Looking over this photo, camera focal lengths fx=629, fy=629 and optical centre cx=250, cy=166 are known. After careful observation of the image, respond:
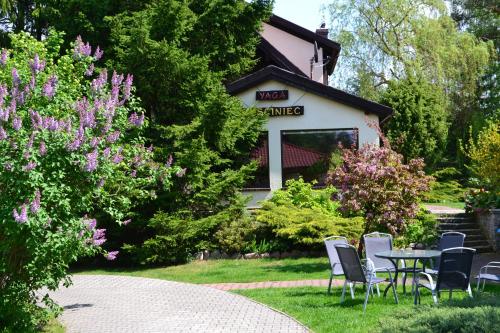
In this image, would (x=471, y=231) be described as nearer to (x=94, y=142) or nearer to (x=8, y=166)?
(x=94, y=142)

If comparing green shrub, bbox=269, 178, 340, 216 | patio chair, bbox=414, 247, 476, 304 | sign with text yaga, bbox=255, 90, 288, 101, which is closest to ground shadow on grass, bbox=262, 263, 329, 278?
green shrub, bbox=269, 178, 340, 216

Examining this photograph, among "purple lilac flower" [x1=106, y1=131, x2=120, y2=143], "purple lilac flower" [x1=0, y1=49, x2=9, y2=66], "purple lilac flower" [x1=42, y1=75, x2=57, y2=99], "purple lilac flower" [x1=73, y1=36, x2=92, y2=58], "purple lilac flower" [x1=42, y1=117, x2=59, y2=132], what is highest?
"purple lilac flower" [x1=73, y1=36, x2=92, y2=58]

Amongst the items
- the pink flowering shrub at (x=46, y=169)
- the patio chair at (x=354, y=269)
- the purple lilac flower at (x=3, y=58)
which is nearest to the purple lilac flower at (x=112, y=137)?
the pink flowering shrub at (x=46, y=169)

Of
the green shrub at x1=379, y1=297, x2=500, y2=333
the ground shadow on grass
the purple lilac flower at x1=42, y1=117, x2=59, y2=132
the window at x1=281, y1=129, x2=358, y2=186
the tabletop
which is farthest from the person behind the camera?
the window at x1=281, y1=129, x2=358, y2=186

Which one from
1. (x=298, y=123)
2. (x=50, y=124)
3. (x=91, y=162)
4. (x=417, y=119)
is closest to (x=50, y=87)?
(x=50, y=124)

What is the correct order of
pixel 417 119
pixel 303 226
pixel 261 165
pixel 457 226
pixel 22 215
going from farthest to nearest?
1. pixel 417 119
2. pixel 261 165
3. pixel 457 226
4. pixel 303 226
5. pixel 22 215

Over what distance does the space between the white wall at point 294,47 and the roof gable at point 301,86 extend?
6739 millimetres

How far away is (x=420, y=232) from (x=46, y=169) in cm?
1232

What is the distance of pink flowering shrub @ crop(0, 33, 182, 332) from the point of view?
739 cm

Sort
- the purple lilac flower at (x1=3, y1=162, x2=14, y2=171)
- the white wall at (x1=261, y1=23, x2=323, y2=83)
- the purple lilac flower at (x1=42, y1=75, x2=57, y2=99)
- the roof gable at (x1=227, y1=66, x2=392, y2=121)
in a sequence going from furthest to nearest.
→ the white wall at (x1=261, y1=23, x2=323, y2=83) < the roof gable at (x1=227, y1=66, x2=392, y2=121) < the purple lilac flower at (x1=42, y1=75, x2=57, y2=99) < the purple lilac flower at (x1=3, y1=162, x2=14, y2=171)

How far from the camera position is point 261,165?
20703 millimetres

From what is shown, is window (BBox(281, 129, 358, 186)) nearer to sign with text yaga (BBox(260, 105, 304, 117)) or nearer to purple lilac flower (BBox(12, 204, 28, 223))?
sign with text yaga (BBox(260, 105, 304, 117))

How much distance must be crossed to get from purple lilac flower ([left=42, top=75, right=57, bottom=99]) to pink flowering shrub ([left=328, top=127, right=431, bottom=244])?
774 cm

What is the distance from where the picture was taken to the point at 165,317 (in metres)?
10.0
